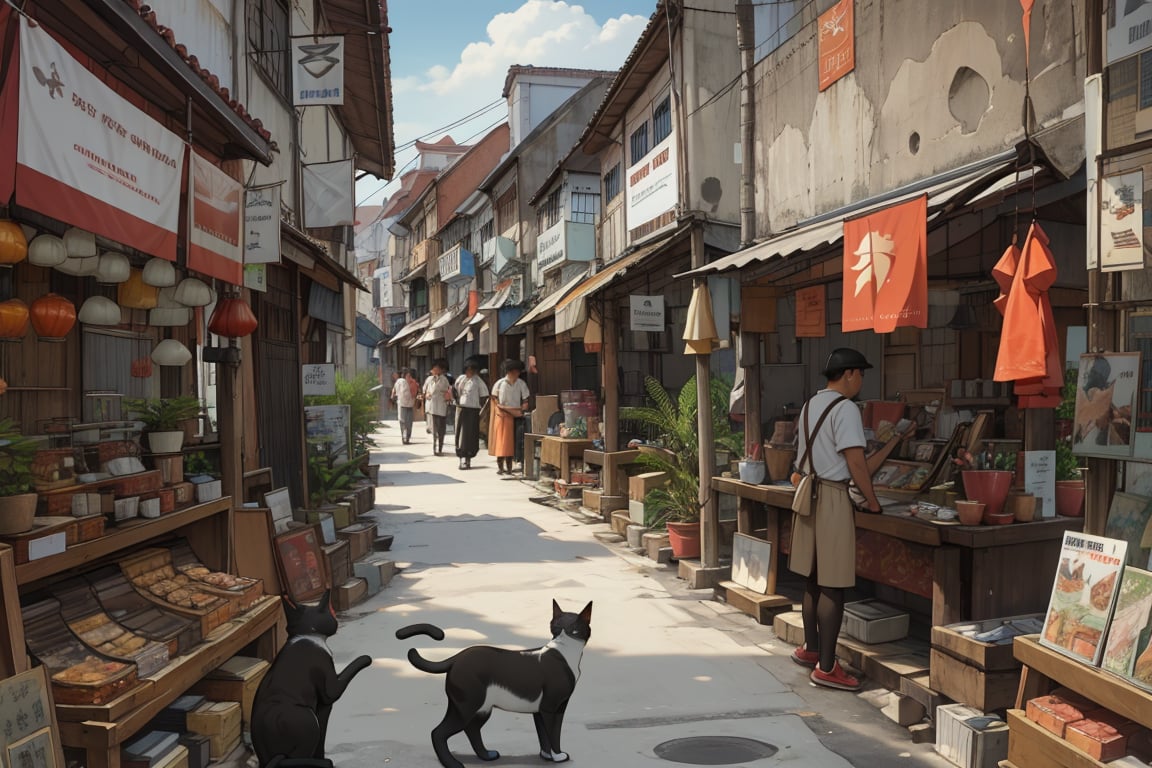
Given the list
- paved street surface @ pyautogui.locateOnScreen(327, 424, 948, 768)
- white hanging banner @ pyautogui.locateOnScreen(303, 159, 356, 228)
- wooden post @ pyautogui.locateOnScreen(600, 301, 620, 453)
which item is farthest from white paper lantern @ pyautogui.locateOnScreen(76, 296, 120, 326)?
white hanging banner @ pyautogui.locateOnScreen(303, 159, 356, 228)

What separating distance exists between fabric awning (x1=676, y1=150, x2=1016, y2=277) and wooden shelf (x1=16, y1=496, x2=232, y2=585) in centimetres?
467

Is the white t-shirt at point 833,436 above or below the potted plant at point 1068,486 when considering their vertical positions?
→ above

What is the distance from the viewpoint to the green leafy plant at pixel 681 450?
10.7 meters

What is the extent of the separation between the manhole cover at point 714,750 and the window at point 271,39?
395 inches

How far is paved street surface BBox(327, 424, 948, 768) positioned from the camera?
5.43 meters

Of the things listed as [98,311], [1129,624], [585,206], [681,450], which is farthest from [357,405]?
[1129,624]

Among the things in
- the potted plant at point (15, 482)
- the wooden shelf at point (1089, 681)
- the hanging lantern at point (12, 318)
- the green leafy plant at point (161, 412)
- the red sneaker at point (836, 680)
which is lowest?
the red sneaker at point (836, 680)

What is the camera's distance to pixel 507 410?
19250 mm

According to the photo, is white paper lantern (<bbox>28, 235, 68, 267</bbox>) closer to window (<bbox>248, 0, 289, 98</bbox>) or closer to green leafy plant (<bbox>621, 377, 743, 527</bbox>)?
green leafy plant (<bbox>621, 377, 743, 527</bbox>)

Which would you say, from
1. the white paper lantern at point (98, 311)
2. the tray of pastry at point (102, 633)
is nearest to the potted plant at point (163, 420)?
the white paper lantern at point (98, 311)

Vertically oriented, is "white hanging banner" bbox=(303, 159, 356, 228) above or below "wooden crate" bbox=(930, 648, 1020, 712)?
above

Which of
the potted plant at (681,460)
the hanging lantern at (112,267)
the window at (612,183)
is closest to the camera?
the hanging lantern at (112,267)

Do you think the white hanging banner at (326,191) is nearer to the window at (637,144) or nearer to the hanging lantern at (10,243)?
the window at (637,144)

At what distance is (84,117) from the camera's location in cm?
439
